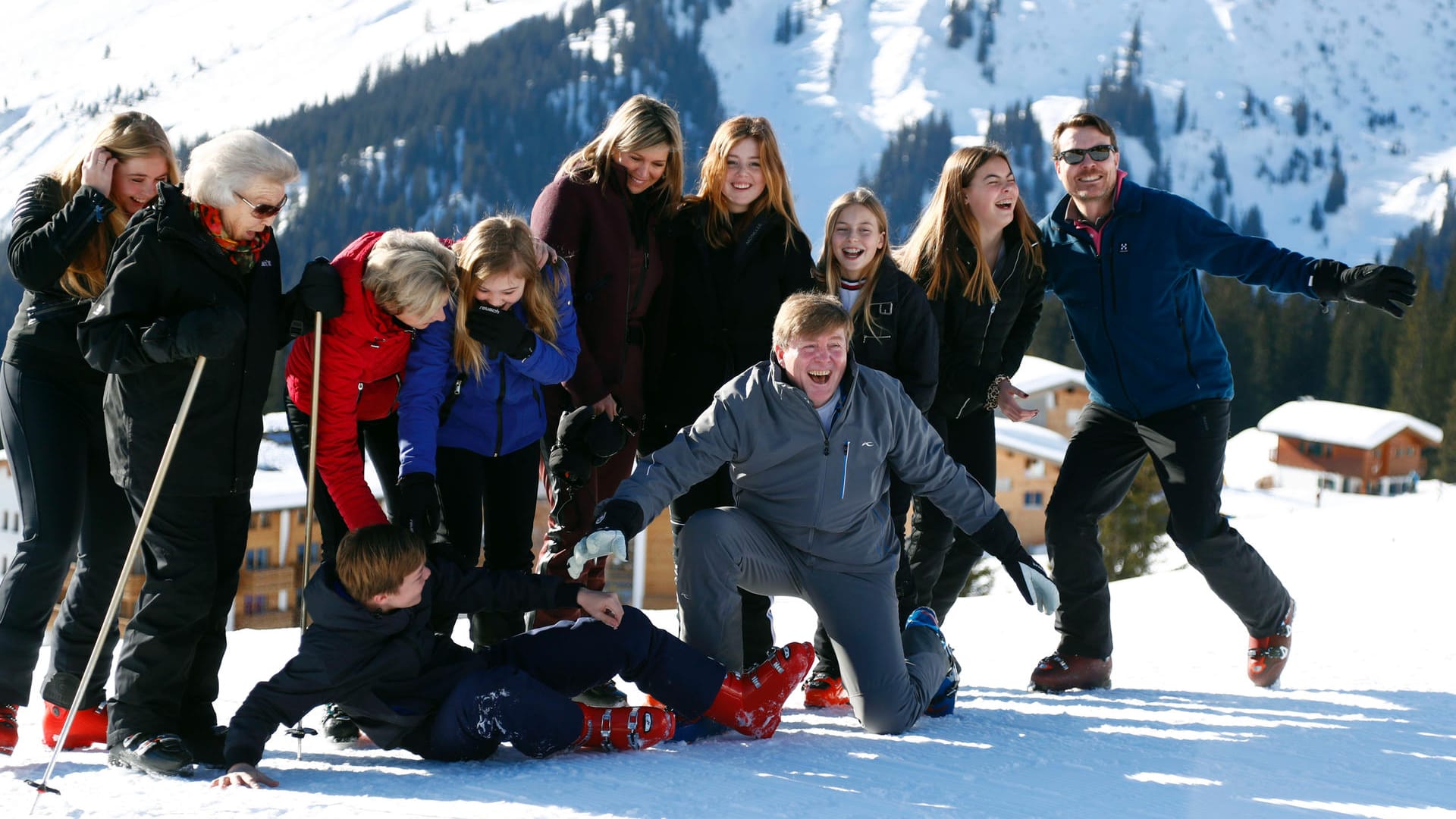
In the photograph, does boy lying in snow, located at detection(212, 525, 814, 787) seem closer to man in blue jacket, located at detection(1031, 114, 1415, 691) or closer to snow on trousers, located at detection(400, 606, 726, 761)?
snow on trousers, located at detection(400, 606, 726, 761)

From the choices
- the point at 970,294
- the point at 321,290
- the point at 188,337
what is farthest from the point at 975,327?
the point at 188,337

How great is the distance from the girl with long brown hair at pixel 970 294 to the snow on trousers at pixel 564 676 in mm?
1096

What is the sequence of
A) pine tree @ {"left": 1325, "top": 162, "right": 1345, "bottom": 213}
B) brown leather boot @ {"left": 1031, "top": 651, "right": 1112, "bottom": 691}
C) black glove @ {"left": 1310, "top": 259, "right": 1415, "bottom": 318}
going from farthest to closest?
pine tree @ {"left": 1325, "top": 162, "right": 1345, "bottom": 213} < brown leather boot @ {"left": 1031, "top": 651, "right": 1112, "bottom": 691} < black glove @ {"left": 1310, "top": 259, "right": 1415, "bottom": 318}

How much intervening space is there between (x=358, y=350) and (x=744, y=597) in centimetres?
152

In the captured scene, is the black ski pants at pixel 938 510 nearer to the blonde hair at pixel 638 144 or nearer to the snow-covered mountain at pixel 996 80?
the blonde hair at pixel 638 144

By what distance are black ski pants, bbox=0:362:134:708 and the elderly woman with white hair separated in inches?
11.0

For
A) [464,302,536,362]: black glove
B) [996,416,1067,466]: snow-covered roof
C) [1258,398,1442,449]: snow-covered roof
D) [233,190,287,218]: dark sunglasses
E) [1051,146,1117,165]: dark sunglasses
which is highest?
[1258,398,1442,449]: snow-covered roof

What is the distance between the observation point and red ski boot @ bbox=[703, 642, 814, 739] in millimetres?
3615

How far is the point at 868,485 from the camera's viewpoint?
3795 millimetres

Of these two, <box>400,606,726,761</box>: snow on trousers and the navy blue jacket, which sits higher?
the navy blue jacket

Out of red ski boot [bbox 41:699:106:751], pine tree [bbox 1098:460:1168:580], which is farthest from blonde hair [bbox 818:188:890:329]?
pine tree [bbox 1098:460:1168:580]

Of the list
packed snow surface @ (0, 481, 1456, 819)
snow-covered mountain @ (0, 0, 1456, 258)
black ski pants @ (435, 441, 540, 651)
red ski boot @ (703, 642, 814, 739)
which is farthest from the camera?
snow-covered mountain @ (0, 0, 1456, 258)

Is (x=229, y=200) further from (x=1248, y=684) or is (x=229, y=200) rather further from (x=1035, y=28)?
(x=1035, y=28)

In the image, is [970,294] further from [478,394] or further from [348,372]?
[348,372]
